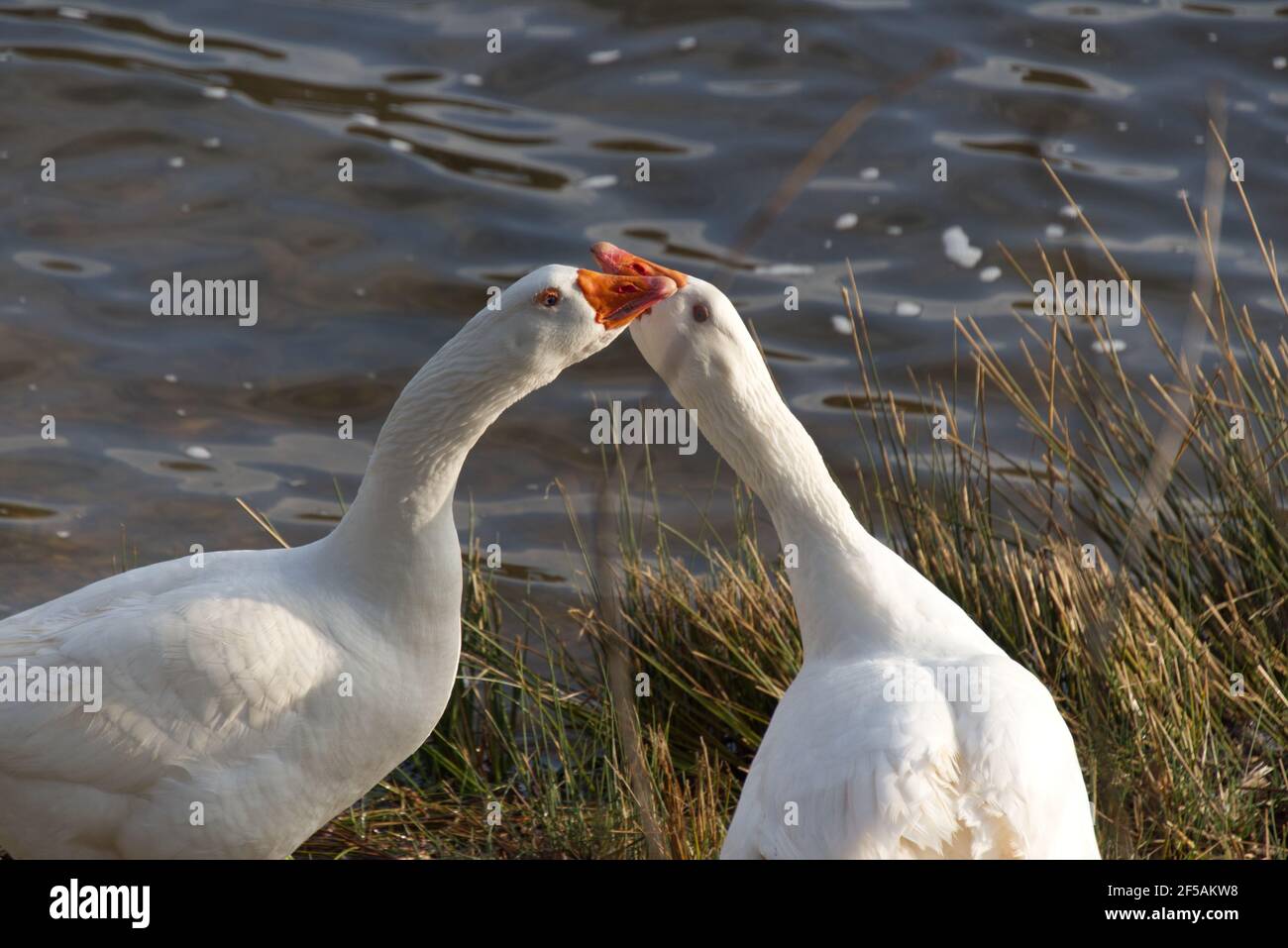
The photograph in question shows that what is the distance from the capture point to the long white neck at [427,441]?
4.07 m

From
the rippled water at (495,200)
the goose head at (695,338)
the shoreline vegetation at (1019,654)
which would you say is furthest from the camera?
the rippled water at (495,200)

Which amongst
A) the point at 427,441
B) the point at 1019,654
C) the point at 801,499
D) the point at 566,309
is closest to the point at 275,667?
the point at 427,441

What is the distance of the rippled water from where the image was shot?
9.20m

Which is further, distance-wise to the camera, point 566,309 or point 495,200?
point 495,200

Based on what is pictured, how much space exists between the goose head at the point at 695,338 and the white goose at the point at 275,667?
0.07 metres

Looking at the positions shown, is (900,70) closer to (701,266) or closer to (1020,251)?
(1020,251)

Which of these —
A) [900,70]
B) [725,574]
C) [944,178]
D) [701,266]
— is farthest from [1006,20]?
[725,574]

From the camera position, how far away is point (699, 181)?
11336 millimetres

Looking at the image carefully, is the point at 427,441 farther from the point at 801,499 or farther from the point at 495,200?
the point at 495,200

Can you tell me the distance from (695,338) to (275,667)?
134cm

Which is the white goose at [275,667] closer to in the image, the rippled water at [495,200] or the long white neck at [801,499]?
the long white neck at [801,499]

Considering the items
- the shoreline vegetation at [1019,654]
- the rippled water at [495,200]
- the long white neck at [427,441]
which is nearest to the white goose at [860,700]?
the long white neck at [427,441]

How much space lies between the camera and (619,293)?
405 centimetres

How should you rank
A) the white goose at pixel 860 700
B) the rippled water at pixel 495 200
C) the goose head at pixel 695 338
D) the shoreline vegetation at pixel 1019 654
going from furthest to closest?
the rippled water at pixel 495 200 → the shoreline vegetation at pixel 1019 654 → the goose head at pixel 695 338 → the white goose at pixel 860 700
